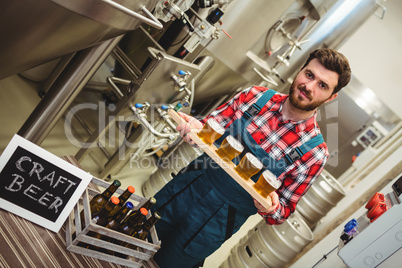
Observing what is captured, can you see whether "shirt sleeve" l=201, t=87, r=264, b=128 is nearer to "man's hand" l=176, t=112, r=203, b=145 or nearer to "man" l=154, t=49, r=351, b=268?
"man" l=154, t=49, r=351, b=268

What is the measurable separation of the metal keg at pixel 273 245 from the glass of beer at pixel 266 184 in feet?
4.37

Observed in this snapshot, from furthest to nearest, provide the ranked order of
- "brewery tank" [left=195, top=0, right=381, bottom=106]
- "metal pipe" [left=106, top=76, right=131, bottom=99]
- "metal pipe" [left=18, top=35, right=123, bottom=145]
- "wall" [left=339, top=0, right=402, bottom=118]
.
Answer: "wall" [left=339, top=0, right=402, bottom=118] → "brewery tank" [left=195, top=0, right=381, bottom=106] → "metal pipe" [left=106, top=76, right=131, bottom=99] → "metal pipe" [left=18, top=35, right=123, bottom=145]

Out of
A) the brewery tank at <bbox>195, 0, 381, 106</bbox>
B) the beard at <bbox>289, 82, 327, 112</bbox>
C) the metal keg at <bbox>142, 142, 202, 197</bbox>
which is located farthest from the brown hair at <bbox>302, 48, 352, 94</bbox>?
the metal keg at <bbox>142, 142, 202, 197</bbox>

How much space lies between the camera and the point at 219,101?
4.14 meters

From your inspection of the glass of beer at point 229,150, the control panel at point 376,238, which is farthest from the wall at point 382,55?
the glass of beer at point 229,150

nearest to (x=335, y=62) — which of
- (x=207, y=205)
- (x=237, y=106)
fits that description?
(x=237, y=106)

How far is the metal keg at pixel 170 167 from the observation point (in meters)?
3.04

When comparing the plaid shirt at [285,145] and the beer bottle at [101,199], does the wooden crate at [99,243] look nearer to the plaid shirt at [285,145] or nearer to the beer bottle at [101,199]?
the beer bottle at [101,199]

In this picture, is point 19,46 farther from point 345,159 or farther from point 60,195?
point 345,159

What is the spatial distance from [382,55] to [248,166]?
192 inches

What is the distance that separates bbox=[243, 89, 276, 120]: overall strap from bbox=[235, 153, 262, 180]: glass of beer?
33cm

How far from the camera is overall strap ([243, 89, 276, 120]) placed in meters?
1.72

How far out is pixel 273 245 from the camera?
2715 millimetres

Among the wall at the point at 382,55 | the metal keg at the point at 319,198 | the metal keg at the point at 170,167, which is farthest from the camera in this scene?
the wall at the point at 382,55
